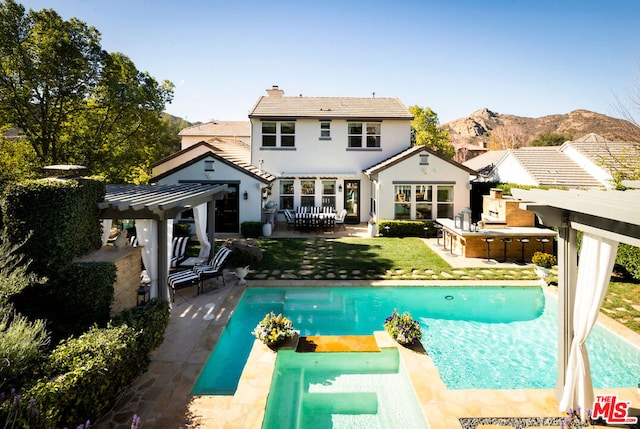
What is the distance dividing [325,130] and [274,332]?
18.1 m

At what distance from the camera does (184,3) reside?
12.8 metres

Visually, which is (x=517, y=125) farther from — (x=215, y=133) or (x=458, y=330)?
(x=458, y=330)

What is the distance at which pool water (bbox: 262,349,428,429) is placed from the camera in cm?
551

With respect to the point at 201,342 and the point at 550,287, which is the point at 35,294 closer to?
the point at 201,342

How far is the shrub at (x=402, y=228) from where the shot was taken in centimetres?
1970

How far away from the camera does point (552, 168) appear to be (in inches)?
966

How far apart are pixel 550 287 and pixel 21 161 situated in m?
21.3

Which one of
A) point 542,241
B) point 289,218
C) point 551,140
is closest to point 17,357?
point 542,241

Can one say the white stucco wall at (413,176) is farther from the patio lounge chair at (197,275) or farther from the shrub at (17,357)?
the shrub at (17,357)

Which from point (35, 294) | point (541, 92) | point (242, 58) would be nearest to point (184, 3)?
point (242, 58)

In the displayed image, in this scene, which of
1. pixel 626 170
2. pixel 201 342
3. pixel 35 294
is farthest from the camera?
pixel 626 170

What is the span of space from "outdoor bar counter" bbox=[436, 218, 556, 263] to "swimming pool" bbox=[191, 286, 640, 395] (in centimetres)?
349

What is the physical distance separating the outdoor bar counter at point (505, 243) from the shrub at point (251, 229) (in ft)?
34.1

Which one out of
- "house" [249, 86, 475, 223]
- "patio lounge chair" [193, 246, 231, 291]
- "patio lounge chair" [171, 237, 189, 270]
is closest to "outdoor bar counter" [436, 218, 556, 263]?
"house" [249, 86, 475, 223]
